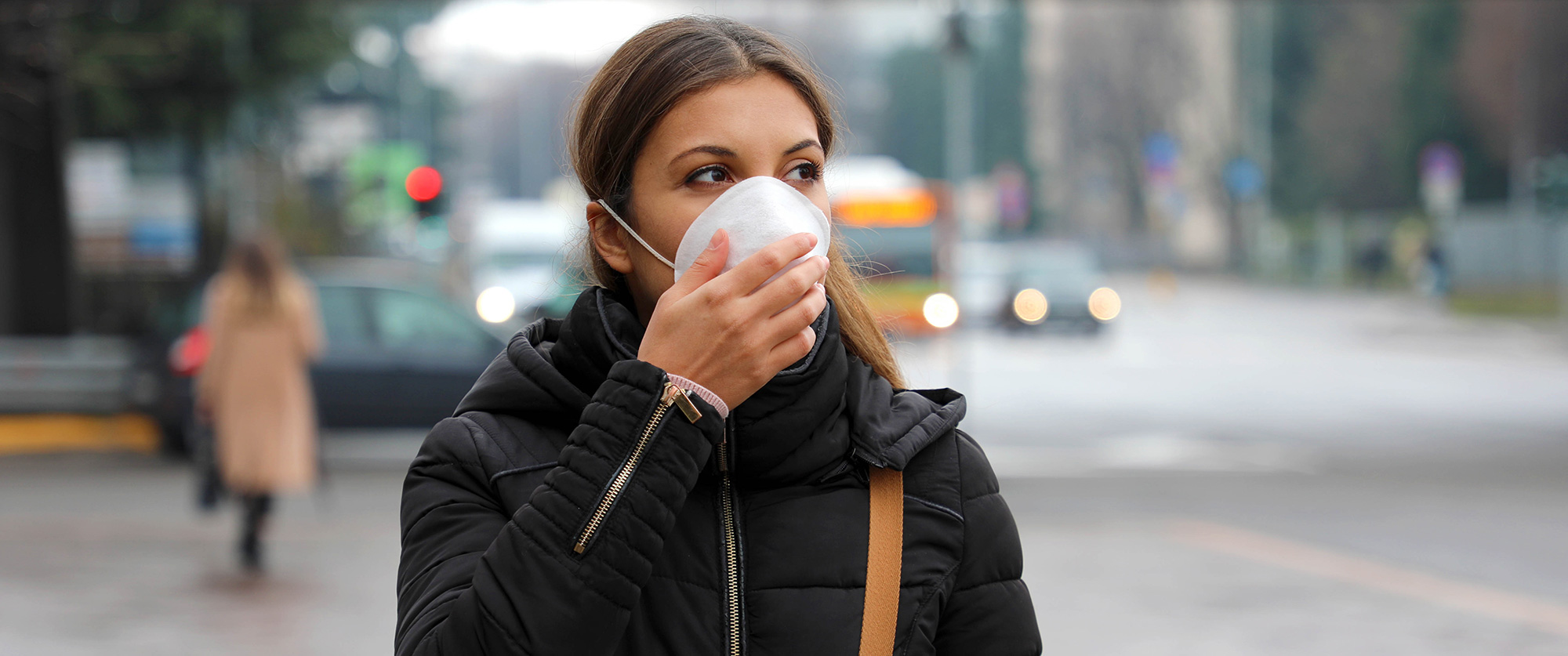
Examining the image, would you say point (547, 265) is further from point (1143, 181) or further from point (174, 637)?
point (1143, 181)

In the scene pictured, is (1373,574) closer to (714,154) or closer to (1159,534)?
(1159,534)

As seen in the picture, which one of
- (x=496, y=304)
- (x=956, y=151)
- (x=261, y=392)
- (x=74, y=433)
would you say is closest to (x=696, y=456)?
(x=261, y=392)

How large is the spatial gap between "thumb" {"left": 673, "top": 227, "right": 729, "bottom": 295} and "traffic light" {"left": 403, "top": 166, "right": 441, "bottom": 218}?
18492 millimetres

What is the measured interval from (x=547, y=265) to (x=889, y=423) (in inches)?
802

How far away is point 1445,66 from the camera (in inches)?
1781

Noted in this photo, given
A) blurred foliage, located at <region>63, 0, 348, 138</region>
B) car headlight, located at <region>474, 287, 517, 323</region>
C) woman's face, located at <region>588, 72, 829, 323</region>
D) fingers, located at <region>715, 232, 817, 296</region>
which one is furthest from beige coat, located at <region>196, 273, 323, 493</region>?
car headlight, located at <region>474, 287, 517, 323</region>

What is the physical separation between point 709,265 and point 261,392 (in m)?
6.85

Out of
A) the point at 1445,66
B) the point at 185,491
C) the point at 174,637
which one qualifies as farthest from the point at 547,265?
the point at 1445,66

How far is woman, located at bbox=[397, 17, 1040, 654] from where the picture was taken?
1380 mm

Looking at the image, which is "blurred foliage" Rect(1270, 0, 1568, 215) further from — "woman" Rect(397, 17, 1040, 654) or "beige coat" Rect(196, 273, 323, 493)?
"woman" Rect(397, 17, 1040, 654)

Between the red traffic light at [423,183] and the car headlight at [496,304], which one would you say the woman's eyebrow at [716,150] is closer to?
the car headlight at [496,304]

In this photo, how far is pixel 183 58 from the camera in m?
16.8

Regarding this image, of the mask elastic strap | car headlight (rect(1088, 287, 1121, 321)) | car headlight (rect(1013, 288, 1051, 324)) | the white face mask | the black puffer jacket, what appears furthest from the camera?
car headlight (rect(1013, 288, 1051, 324))

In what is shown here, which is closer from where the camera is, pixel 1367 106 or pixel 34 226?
pixel 34 226
